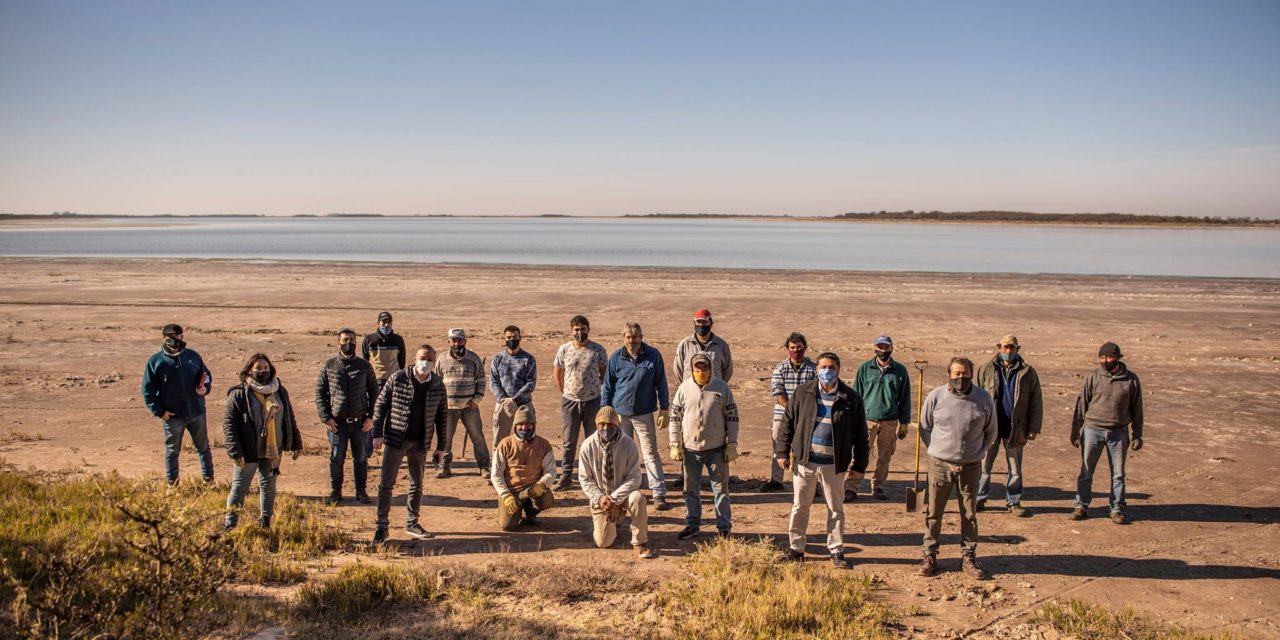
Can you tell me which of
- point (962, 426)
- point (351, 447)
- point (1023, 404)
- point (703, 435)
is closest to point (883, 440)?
point (1023, 404)

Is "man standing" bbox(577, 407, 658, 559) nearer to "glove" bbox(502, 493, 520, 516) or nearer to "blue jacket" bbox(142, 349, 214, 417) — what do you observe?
"glove" bbox(502, 493, 520, 516)

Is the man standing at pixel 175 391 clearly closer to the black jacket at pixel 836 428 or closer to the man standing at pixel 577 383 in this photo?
the man standing at pixel 577 383

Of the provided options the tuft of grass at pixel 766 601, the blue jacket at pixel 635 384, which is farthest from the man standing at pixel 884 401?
the blue jacket at pixel 635 384

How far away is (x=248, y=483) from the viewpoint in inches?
308

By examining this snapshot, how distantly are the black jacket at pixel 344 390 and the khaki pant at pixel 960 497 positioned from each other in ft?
20.5

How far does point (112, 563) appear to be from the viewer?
714 centimetres

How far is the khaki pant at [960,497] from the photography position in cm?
722

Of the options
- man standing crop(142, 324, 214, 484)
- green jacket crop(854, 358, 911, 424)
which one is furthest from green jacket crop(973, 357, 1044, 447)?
man standing crop(142, 324, 214, 484)

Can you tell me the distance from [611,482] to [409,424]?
2202mm

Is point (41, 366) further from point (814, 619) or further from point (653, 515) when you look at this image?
point (814, 619)

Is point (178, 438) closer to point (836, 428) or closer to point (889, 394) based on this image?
point (836, 428)

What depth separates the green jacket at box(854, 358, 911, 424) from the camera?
9.16 meters

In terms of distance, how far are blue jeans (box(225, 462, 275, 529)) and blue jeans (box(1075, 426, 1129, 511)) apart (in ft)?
29.6

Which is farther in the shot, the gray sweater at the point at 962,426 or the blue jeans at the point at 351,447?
the blue jeans at the point at 351,447
